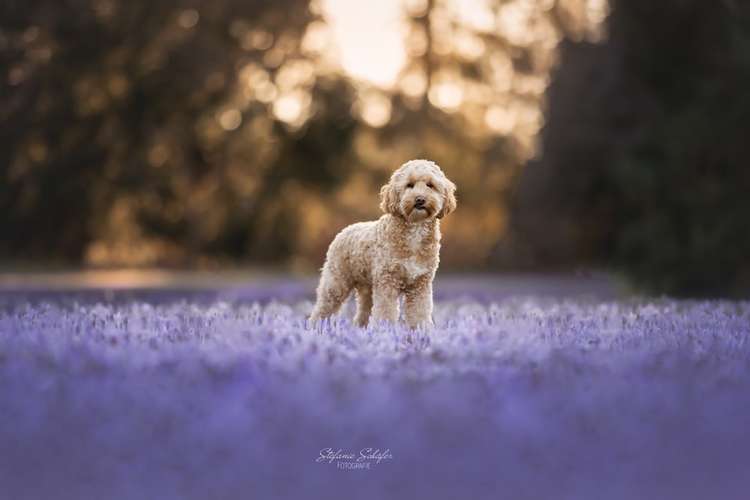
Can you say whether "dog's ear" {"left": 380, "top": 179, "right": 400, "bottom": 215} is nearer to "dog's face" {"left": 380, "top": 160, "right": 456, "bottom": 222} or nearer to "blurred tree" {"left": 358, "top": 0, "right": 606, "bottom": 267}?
"dog's face" {"left": 380, "top": 160, "right": 456, "bottom": 222}

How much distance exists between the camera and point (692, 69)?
18250 millimetres

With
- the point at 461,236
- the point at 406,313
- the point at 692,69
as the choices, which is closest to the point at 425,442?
the point at 406,313

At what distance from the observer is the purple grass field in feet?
12.6

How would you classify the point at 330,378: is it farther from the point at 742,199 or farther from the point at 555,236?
the point at 555,236

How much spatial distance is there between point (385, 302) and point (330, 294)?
882mm

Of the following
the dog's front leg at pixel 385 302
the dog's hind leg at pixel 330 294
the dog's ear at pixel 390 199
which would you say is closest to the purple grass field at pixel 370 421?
the dog's front leg at pixel 385 302

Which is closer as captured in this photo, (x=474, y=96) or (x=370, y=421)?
(x=370, y=421)

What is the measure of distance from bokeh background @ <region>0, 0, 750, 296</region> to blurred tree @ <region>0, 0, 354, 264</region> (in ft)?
0.28

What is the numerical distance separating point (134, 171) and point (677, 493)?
32.3 meters

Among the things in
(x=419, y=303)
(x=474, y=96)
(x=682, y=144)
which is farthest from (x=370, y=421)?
(x=474, y=96)

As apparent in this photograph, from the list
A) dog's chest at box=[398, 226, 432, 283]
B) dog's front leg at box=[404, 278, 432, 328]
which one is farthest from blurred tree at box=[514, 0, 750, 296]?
dog's chest at box=[398, 226, 432, 283]

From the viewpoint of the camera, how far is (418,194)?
24.3 ft

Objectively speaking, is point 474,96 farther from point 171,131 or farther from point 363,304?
point 363,304

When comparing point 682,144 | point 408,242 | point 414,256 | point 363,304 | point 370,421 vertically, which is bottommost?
point 370,421
